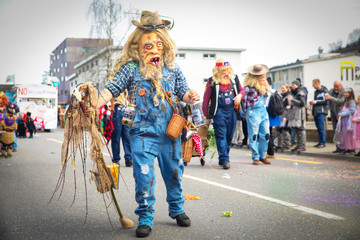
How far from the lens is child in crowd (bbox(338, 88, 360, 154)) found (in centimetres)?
1031

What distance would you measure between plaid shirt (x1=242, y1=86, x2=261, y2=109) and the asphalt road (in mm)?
1464

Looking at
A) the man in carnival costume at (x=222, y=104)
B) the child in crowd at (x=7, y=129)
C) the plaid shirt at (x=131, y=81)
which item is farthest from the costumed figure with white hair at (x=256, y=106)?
the child in crowd at (x=7, y=129)

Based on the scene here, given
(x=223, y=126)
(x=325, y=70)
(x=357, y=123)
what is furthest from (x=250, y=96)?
(x=325, y=70)

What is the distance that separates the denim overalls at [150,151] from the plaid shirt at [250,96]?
15.9 ft

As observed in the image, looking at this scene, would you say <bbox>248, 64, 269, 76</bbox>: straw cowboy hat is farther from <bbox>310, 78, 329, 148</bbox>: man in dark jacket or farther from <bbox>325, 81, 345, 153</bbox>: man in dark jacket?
<bbox>310, 78, 329, 148</bbox>: man in dark jacket

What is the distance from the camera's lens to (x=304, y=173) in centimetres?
757

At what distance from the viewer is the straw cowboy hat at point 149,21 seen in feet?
13.6

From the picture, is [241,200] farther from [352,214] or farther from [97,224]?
[97,224]

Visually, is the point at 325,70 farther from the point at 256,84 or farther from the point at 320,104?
the point at 256,84

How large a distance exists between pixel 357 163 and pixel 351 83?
21.3 ft

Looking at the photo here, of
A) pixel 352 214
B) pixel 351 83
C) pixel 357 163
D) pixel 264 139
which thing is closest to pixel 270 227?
pixel 352 214

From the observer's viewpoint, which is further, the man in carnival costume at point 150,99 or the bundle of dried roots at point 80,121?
the man in carnival costume at point 150,99

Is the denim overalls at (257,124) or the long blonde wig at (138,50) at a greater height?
the long blonde wig at (138,50)

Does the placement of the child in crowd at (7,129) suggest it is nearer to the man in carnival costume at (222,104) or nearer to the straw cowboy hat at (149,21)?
the man in carnival costume at (222,104)
